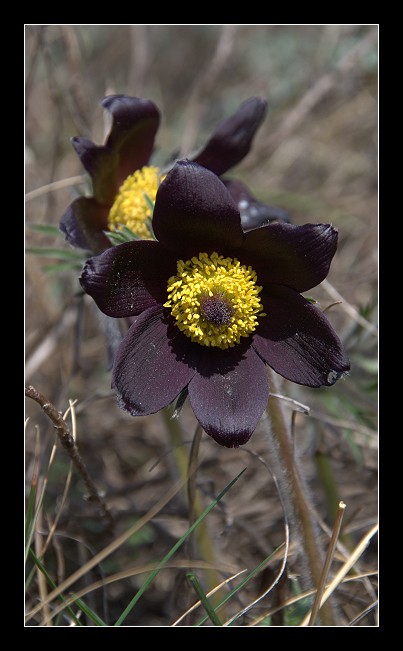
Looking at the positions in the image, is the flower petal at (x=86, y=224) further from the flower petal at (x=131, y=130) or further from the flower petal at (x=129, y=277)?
the flower petal at (x=129, y=277)

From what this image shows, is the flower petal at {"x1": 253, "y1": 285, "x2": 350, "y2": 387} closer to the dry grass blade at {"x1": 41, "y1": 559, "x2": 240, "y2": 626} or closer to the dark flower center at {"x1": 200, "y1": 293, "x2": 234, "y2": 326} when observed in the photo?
the dark flower center at {"x1": 200, "y1": 293, "x2": 234, "y2": 326}

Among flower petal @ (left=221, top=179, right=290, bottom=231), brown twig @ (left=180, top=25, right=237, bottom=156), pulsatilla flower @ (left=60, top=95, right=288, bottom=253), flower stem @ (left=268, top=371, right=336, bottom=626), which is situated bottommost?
flower stem @ (left=268, top=371, right=336, bottom=626)

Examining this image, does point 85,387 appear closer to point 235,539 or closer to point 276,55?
point 235,539

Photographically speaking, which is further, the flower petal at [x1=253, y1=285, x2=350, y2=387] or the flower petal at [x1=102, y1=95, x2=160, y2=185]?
the flower petal at [x1=102, y1=95, x2=160, y2=185]

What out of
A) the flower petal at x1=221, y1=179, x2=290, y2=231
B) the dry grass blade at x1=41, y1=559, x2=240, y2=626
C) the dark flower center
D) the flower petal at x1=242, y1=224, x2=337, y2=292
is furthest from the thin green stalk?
the flower petal at x1=221, y1=179, x2=290, y2=231

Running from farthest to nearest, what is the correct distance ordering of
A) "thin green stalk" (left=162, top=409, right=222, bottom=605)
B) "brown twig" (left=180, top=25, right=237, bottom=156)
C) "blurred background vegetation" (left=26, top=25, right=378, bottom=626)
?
"brown twig" (left=180, top=25, right=237, bottom=156) → "blurred background vegetation" (left=26, top=25, right=378, bottom=626) → "thin green stalk" (left=162, top=409, right=222, bottom=605)

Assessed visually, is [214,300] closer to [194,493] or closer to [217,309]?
[217,309]
